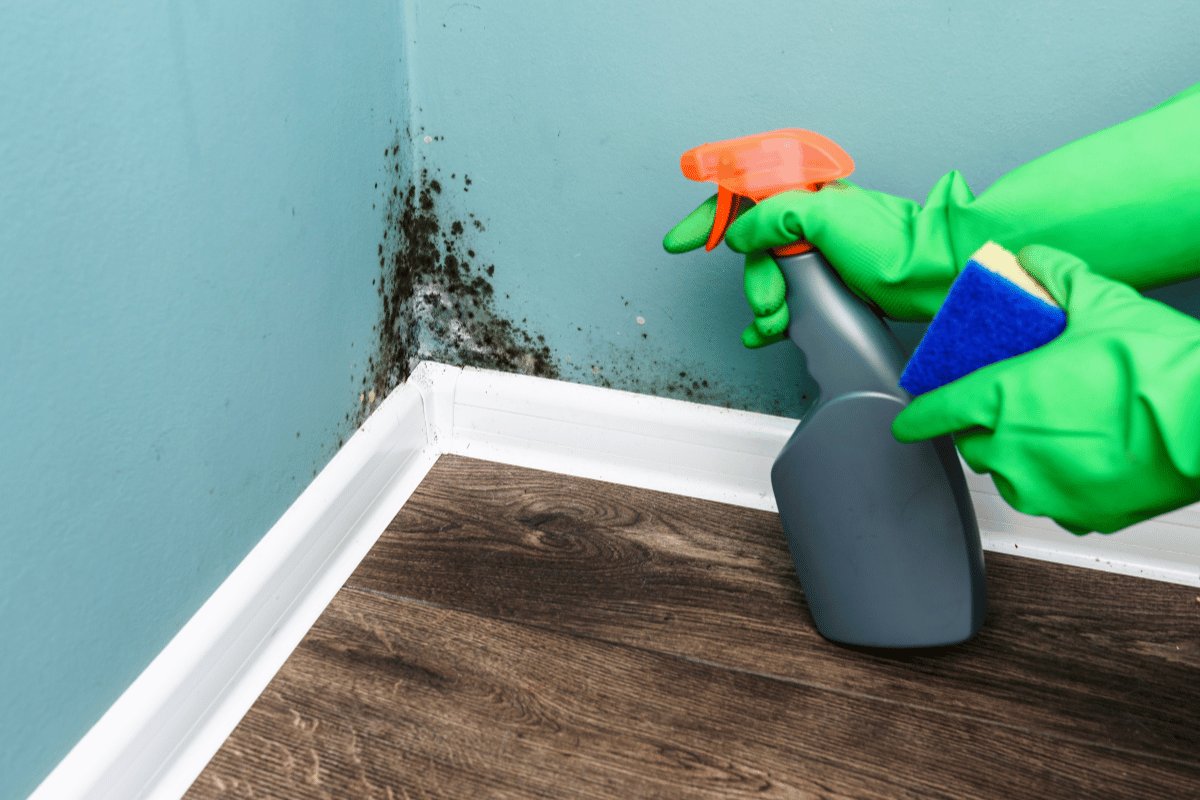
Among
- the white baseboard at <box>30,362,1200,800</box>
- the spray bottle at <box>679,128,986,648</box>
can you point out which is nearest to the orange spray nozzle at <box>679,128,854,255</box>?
the spray bottle at <box>679,128,986,648</box>

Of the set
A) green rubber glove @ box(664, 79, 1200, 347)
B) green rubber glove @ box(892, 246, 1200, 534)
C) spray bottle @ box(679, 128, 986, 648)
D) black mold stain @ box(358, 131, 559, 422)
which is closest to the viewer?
green rubber glove @ box(892, 246, 1200, 534)

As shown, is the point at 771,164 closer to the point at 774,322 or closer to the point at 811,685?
the point at 774,322

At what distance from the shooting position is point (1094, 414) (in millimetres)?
443

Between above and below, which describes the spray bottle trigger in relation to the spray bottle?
above

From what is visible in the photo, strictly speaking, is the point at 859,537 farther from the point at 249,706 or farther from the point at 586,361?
the point at 249,706

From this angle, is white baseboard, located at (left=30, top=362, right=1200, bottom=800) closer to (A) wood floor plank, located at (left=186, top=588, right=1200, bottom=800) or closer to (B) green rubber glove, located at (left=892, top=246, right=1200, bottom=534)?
(A) wood floor plank, located at (left=186, top=588, right=1200, bottom=800)

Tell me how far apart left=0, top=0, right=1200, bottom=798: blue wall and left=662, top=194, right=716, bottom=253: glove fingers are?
95 mm

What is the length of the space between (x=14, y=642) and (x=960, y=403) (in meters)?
0.59

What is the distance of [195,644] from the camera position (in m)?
0.60

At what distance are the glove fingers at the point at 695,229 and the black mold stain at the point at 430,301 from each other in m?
0.26

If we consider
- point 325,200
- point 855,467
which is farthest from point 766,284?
point 325,200

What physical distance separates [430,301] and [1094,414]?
68 centimetres

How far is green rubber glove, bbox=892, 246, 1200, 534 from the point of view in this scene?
43 cm

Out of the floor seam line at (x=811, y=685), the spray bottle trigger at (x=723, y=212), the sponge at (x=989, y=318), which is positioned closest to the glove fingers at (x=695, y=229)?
the spray bottle trigger at (x=723, y=212)
